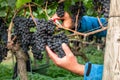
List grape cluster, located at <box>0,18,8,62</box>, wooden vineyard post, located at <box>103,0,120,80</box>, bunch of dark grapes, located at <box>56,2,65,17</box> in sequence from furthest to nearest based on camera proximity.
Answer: grape cluster, located at <box>0,18,8,62</box> < bunch of dark grapes, located at <box>56,2,65,17</box> < wooden vineyard post, located at <box>103,0,120,80</box>

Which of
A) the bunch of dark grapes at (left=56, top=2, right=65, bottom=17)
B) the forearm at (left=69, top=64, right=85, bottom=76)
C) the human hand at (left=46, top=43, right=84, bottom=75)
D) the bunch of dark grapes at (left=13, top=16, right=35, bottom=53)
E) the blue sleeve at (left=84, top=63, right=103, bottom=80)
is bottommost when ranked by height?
the blue sleeve at (left=84, top=63, right=103, bottom=80)

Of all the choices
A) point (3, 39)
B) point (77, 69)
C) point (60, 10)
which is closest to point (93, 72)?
point (77, 69)

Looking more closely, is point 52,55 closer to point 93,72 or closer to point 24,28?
point 93,72

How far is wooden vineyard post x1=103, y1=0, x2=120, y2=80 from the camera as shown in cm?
119

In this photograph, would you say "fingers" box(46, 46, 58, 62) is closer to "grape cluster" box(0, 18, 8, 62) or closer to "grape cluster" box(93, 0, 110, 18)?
"grape cluster" box(93, 0, 110, 18)

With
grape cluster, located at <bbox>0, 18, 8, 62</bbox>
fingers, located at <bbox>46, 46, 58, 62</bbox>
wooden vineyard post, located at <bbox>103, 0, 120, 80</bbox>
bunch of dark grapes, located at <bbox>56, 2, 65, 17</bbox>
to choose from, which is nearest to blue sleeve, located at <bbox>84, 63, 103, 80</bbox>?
fingers, located at <bbox>46, 46, 58, 62</bbox>

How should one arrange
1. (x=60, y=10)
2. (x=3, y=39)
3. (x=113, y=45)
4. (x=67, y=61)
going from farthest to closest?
(x=3, y=39) → (x=60, y=10) → (x=67, y=61) → (x=113, y=45)

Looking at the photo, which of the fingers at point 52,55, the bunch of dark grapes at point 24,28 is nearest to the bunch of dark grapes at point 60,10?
the bunch of dark grapes at point 24,28

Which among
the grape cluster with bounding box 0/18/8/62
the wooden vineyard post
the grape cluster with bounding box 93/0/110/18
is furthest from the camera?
the grape cluster with bounding box 0/18/8/62

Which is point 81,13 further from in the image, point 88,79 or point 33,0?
point 88,79

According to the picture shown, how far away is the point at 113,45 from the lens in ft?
3.93

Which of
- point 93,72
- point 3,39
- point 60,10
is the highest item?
point 60,10

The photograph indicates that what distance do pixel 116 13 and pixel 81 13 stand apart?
1.01 m

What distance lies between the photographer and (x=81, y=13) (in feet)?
7.20
